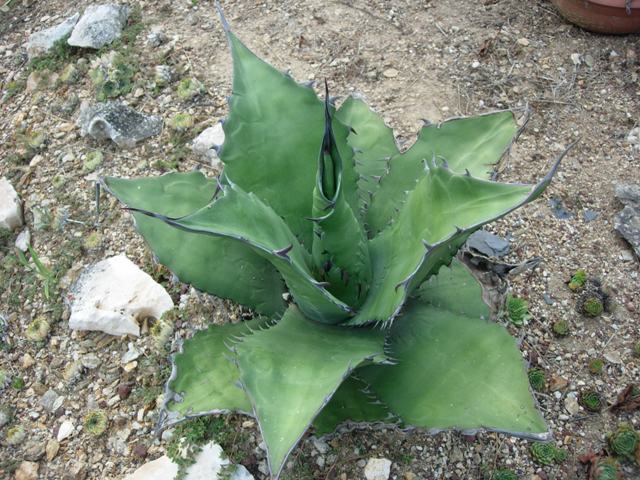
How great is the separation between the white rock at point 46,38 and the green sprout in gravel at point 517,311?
7.47 feet

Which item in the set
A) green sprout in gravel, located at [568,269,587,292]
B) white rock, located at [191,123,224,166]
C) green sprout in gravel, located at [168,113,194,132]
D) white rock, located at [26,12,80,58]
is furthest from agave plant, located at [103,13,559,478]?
white rock, located at [26,12,80,58]

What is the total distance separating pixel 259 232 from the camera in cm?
112

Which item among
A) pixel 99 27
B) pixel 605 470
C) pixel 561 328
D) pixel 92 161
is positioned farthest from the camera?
pixel 99 27

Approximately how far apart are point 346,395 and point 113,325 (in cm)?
88

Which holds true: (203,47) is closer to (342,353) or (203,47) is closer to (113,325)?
(113,325)

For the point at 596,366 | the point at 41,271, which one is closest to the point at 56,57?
the point at 41,271

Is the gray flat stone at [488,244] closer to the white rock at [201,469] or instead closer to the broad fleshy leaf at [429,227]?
the broad fleshy leaf at [429,227]

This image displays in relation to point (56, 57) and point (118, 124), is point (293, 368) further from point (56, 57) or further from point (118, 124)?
point (56, 57)

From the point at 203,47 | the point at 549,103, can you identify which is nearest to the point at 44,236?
the point at 203,47

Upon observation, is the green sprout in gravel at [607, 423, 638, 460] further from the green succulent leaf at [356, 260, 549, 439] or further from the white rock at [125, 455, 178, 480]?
the white rock at [125, 455, 178, 480]

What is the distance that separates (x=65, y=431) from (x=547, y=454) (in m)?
1.37

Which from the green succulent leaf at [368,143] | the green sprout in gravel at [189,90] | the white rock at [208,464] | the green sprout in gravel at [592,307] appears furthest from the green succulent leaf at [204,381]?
the green sprout in gravel at [189,90]

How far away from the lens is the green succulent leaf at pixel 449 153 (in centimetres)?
138

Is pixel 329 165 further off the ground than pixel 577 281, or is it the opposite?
pixel 329 165
